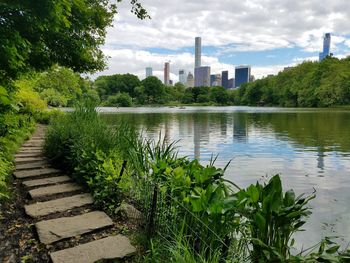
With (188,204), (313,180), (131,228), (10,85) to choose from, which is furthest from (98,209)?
(313,180)

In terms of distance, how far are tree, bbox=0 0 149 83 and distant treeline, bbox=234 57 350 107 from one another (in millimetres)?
57105

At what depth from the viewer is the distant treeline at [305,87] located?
55188 mm

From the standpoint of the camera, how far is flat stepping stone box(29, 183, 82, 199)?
352cm

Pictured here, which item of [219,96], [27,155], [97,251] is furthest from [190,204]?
[219,96]

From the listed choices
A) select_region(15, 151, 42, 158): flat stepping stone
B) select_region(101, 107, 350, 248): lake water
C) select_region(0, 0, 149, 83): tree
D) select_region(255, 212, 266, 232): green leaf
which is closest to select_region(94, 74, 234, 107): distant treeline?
select_region(101, 107, 350, 248): lake water

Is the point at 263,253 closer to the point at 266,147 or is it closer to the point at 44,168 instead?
the point at 44,168

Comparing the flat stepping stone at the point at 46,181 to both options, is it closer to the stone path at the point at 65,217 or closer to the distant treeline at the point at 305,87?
the stone path at the point at 65,217

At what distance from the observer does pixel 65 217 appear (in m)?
2.94

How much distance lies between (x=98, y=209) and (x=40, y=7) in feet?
6.50

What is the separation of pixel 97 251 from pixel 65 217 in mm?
783

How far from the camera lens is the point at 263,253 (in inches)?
71.0

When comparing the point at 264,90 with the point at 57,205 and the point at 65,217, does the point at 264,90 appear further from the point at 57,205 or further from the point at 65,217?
the point at 65,217

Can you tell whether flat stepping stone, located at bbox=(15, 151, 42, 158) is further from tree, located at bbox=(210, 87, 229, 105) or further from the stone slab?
tree, located at bbox=(210, 87, 229, 105)

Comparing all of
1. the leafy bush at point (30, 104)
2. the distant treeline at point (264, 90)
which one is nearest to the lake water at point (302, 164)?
the leafy bush at point (30, 104)
